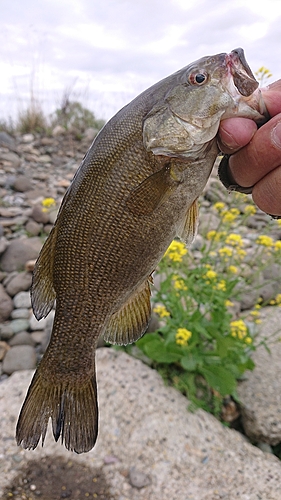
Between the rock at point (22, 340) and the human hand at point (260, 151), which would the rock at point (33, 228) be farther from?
the human hand at point (260, 151)

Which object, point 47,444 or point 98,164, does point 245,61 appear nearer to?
point 98,164

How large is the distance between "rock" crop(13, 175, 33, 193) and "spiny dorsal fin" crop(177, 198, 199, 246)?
7106 mm

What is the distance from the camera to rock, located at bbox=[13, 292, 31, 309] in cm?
503

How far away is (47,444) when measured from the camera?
3051 millimetres

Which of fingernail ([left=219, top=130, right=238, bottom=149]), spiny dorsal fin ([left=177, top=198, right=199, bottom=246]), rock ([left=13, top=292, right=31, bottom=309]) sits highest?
fingernail ([left=219, top=130, right=238, bottom=149])

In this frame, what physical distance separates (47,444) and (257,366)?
2.02 m

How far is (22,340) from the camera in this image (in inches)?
176

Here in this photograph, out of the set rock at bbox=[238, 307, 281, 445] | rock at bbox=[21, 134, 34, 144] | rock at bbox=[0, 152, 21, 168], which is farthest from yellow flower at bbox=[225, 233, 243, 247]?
rock at bbox=[21, 134, 34, 144]

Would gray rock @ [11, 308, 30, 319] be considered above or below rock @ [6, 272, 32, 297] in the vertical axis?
below

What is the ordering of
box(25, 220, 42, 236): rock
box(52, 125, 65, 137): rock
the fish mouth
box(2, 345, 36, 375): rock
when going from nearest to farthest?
the fish mouth → box(2, 345, 36, 375): rock → box(25, 220, 42, 236): rock → box(52, 125, 65, 137): rock

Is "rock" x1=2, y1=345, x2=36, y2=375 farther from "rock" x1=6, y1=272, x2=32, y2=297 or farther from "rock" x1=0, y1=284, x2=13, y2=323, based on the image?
"rock" x1=6, y1=272, x2=32, y2=297

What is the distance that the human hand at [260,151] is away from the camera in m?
1.75

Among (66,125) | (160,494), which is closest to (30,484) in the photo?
(160,494)

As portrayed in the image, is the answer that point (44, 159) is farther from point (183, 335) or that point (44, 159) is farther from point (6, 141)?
point (183, 335)
